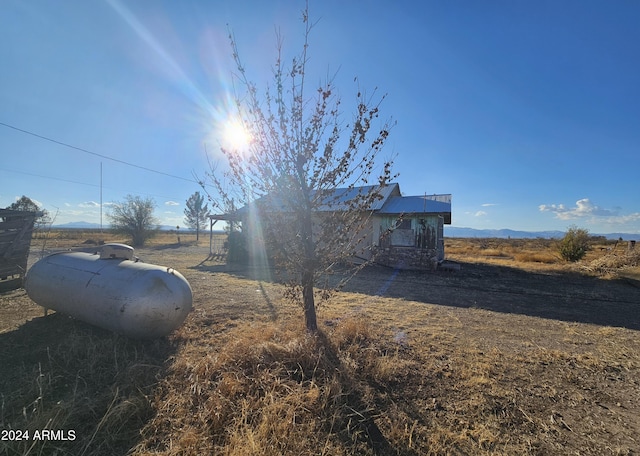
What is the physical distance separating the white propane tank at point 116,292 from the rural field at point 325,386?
377 millimetres

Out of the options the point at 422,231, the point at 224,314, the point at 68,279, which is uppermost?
the point at 422,231

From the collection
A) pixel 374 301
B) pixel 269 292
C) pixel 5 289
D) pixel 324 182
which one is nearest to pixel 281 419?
pixel 324 182

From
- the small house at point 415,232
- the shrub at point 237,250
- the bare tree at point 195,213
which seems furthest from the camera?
the bare tree at point 195,213

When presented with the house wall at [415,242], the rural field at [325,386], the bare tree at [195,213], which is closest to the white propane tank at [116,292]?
the rural field at [325,386]

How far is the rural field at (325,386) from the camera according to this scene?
271 centimetres

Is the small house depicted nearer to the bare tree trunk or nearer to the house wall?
the house wall

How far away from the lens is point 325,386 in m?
3.39

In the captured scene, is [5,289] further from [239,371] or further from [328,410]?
[328,410]

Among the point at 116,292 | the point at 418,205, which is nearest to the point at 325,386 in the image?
the point at 116,292

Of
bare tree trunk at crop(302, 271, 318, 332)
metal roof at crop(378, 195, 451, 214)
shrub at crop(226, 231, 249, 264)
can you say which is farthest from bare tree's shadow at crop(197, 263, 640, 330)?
shrub at crop(226, 231, 249, 264)

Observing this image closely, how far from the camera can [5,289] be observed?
8.51m

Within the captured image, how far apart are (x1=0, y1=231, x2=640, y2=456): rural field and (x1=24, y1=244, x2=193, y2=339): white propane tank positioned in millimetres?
377

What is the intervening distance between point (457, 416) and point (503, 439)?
1.44ft

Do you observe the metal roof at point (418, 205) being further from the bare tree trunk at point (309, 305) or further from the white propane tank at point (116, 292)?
the white propane tank at point (116, 292)
